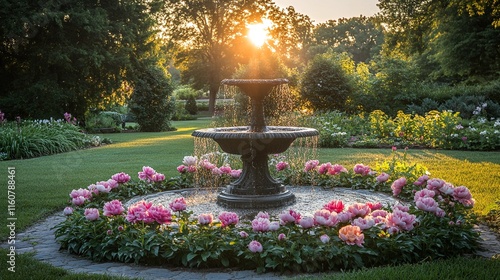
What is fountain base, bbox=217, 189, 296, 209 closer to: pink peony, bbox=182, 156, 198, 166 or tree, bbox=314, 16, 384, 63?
pink peony, bbox=182, 156, 198, 166

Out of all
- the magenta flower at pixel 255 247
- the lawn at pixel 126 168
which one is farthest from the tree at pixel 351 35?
the magenta flower at pixel 255 247

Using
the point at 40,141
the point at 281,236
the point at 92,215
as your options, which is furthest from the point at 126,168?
the point at 281,236

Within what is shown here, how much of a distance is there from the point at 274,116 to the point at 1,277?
18.2m

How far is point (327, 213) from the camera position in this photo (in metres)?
4.79

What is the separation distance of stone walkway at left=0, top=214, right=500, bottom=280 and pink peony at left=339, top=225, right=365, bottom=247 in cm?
63

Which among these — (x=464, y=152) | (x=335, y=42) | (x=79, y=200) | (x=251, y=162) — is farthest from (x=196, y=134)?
(x=335, y=42)

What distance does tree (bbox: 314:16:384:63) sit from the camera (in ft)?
243

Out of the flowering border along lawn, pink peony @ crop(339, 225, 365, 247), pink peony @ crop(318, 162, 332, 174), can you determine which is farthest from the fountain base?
pink peony @ crop(339, 225, 365, 247)

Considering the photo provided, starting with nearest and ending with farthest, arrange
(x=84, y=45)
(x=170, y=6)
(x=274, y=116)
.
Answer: (x=274, y=116), (x=84, y=45), (x=170, y=6)

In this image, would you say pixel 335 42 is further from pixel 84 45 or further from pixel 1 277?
pixel 1 277

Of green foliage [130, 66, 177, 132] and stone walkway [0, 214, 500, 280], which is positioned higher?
green foliage [130, 66, 177, 132]

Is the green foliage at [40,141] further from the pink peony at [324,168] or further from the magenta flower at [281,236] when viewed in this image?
the magenta flower at [281,236]

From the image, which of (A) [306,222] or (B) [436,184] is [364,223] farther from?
(B) [436,184]

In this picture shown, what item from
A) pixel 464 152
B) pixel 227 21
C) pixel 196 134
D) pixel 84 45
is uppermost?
pixel 227 21
